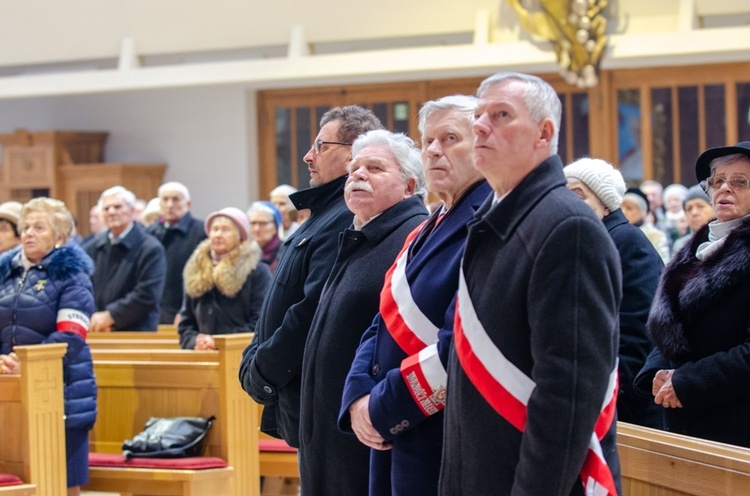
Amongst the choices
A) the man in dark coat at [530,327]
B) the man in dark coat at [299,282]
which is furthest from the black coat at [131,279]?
the man in dark coat at [530,327]

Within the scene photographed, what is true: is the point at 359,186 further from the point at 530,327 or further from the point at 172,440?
the point at 172,440

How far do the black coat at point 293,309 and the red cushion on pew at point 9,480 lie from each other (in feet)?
4.68

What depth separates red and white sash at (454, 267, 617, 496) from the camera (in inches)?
78.4

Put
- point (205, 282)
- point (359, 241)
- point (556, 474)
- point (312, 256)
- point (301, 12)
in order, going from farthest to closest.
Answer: point (301, 12), point (205, 282), point (312, 256), point (359, 241), point (556, 474)

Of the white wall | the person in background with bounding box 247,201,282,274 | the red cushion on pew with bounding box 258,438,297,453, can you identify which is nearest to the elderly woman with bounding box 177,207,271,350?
the red cushion on pew with bounding box 258,438,297,453

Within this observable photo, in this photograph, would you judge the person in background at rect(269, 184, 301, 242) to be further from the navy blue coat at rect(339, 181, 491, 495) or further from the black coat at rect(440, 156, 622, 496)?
the black coat at rect(440, 156, 622, 496)

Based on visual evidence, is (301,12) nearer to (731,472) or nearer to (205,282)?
(205,282)

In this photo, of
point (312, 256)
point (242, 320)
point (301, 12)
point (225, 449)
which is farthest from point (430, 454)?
point (301, 12)

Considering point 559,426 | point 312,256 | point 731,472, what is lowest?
point 731,472

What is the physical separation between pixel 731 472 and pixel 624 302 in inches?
41.1

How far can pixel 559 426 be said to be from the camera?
1900 millimetres

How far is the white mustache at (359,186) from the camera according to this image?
2.90m

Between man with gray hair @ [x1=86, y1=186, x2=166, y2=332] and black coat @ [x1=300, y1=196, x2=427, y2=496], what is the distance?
361 cm

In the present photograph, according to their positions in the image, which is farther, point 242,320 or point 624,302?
point 242,320
